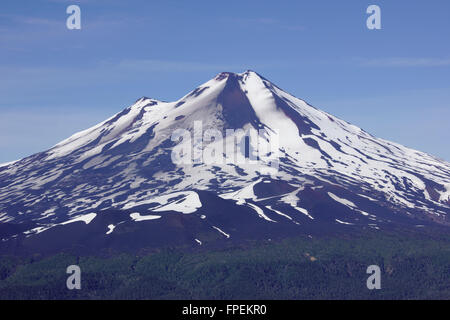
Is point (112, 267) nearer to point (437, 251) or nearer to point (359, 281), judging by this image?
point (359, 281)

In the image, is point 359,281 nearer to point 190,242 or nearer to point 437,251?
point 437,251

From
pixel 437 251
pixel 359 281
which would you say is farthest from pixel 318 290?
pixel 437 251
